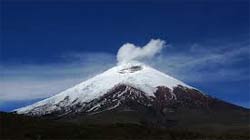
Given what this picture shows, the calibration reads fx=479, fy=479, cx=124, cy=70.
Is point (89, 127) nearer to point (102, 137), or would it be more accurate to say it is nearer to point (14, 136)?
point (102, 137)

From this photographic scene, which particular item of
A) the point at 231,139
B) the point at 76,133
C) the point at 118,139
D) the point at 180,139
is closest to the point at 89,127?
the point at 76,133

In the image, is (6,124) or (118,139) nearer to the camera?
(118,139)

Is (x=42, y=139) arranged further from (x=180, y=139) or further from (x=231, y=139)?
(x=231, y=139)

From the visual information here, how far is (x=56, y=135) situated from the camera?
5012 cm

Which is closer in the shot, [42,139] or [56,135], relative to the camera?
[42,139]

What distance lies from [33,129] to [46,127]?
1779mm

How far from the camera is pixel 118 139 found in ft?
157

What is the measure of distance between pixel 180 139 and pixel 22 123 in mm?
17575

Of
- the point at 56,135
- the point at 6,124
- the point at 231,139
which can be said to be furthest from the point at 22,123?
the point at 231,139

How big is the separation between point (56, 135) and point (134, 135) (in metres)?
8.73

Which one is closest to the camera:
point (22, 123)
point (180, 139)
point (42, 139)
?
point (42, 139)

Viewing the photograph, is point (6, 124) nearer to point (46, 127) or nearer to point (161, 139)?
point (46, 127)

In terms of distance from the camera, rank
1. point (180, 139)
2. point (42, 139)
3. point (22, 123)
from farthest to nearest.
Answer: point (22, 123)
point (180, 139)
point (42, 139)

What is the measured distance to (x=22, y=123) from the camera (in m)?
53.3
